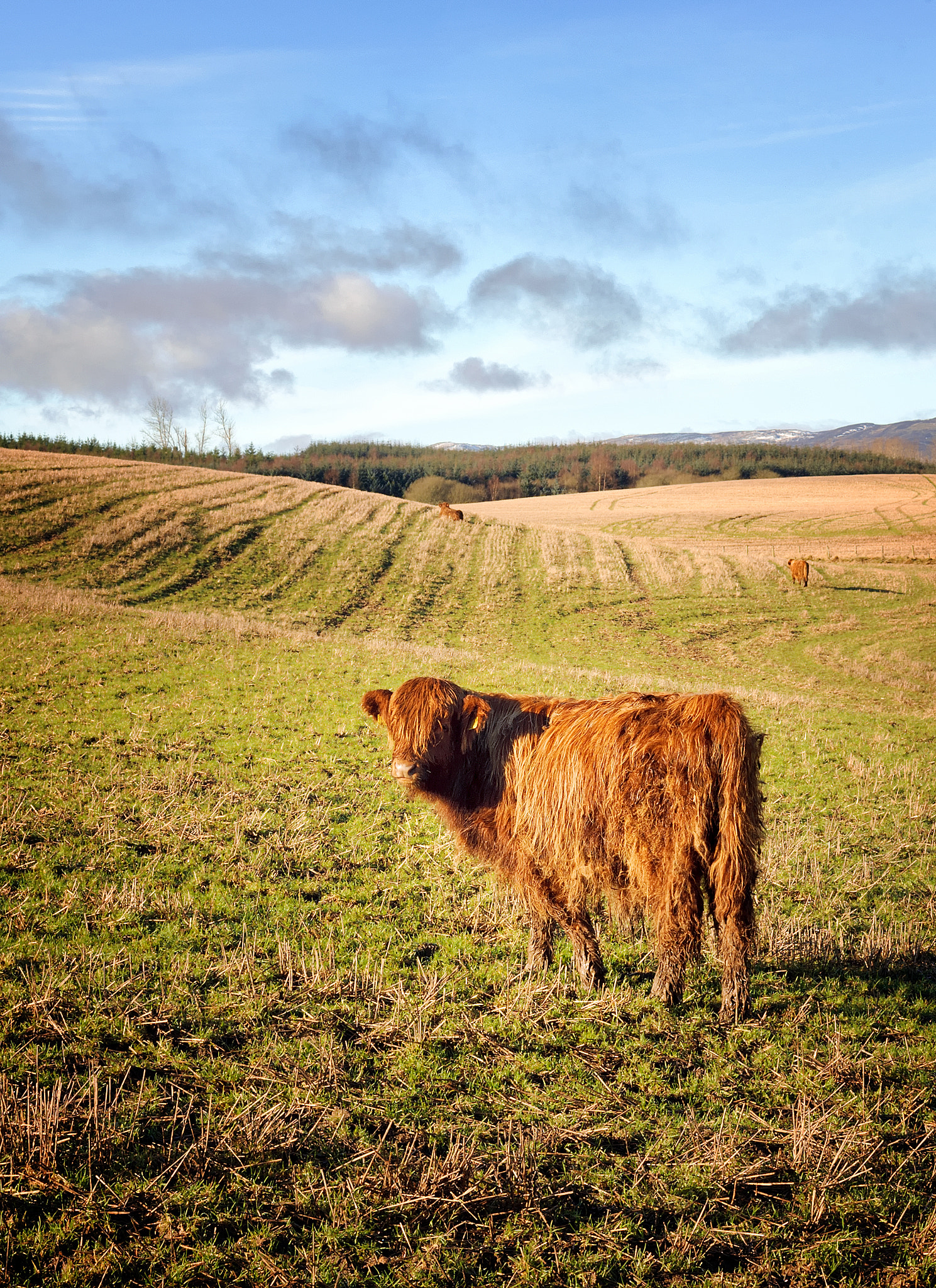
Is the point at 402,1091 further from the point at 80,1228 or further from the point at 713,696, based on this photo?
the point at 713,696

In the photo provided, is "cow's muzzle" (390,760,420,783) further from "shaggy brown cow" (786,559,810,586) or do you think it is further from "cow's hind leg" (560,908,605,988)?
"shaggy brown cow" (786,559,810,586)

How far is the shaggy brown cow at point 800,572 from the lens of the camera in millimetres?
34281

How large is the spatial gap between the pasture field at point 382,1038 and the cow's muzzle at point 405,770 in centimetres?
153

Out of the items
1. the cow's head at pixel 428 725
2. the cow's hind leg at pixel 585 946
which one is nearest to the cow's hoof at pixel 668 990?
the cow's hind leg at pixel 585 946

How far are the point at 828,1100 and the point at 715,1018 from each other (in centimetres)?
96

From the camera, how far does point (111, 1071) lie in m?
4.16

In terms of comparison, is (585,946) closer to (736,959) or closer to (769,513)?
(736,959)

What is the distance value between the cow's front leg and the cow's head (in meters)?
1.36

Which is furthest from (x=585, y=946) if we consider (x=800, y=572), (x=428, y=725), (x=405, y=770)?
(x=800, y=572)

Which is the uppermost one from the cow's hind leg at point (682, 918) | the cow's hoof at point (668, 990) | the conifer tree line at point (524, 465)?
the conifer tree line at point (524, 465)

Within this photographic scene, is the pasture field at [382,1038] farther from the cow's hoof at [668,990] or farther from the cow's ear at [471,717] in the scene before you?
the cow's ear at [471,717]

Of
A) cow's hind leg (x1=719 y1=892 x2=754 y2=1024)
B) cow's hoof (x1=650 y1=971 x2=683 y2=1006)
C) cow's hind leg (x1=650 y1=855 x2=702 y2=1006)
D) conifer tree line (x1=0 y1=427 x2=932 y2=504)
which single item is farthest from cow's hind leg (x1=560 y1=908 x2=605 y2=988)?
conifer tree line (x1=0 y1=427 x2=932 y2=504)

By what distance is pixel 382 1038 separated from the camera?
15.4ft

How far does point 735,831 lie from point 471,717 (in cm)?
222
